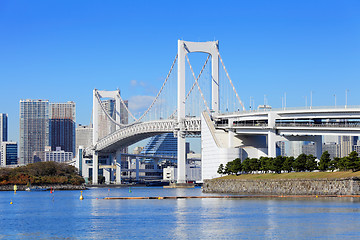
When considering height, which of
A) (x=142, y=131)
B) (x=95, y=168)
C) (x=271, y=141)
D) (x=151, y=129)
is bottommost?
(x=95, y=168)

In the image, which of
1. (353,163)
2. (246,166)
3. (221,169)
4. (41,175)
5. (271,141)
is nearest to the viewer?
(353,163)

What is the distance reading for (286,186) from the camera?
69750 mm

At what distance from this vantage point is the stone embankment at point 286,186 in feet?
200

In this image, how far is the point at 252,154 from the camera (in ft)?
295

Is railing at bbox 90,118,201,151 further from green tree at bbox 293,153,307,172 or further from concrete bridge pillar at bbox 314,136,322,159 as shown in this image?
green tree at bbox 293,153,307,172

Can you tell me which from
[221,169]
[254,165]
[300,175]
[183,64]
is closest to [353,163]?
[300,175]

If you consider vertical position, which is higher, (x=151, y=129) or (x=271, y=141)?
(x=151, y=129)

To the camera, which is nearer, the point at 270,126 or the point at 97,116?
the point at 270,126

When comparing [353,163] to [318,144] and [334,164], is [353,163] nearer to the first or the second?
[334,164]

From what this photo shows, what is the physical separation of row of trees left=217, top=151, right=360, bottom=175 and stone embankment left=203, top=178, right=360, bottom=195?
2.43 metres

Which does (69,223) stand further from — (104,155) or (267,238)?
(104,155)

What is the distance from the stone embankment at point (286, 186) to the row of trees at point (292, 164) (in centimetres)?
243

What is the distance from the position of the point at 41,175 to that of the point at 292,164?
76.8m

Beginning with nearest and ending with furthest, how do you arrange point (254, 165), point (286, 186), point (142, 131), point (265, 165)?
1. point (286, 186)
2. point (265, 165)
3. point (254, 165)
4. point (142, 131)
